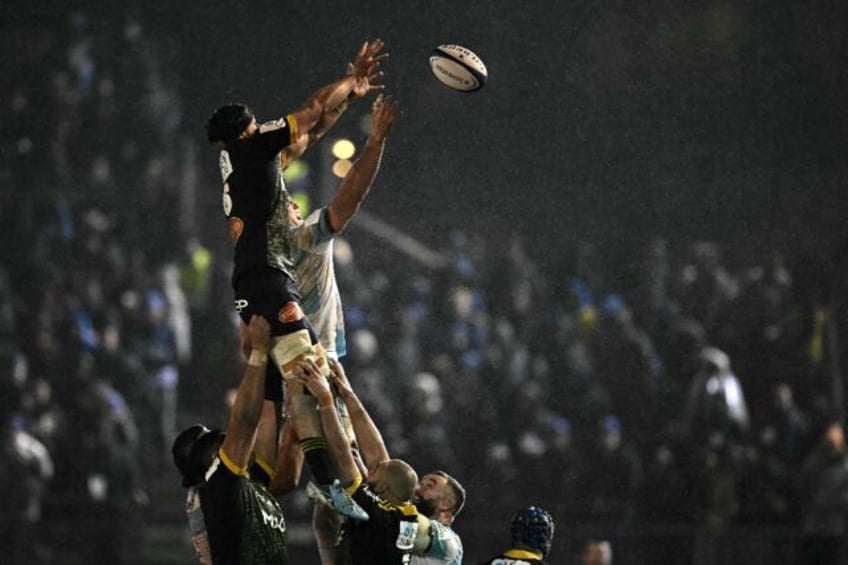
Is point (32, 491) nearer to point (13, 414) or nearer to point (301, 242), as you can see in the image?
point (13, 414)

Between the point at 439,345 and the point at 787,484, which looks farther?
the point at 439,345

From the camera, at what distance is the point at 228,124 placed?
18.4 ft

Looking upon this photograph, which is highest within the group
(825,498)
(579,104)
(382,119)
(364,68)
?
(579,104)

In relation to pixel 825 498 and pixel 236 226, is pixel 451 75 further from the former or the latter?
pixel 825 498

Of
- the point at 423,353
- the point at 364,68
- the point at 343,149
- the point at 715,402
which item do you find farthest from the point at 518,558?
the point at 343,149

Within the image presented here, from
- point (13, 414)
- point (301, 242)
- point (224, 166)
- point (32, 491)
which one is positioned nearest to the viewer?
point (224, 166)

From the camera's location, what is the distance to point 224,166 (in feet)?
18.8

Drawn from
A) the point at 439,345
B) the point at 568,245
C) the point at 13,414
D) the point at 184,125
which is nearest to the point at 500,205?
the point at 568,245

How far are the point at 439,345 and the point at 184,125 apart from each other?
4.18 meters

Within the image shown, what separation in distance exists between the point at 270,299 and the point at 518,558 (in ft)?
4.67

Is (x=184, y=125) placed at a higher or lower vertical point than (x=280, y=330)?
higher

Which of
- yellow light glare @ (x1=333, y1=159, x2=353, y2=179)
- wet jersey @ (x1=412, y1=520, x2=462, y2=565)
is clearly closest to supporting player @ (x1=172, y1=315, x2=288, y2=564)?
wet jersey @ (x1=412, y1=520, x2=462, y2=565)

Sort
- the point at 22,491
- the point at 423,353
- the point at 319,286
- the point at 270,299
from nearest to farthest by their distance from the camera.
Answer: the point at 270,299
the point at 319,286
the point at 22,491
the point at 423,353

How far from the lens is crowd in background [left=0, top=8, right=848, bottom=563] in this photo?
1349 centimetres
